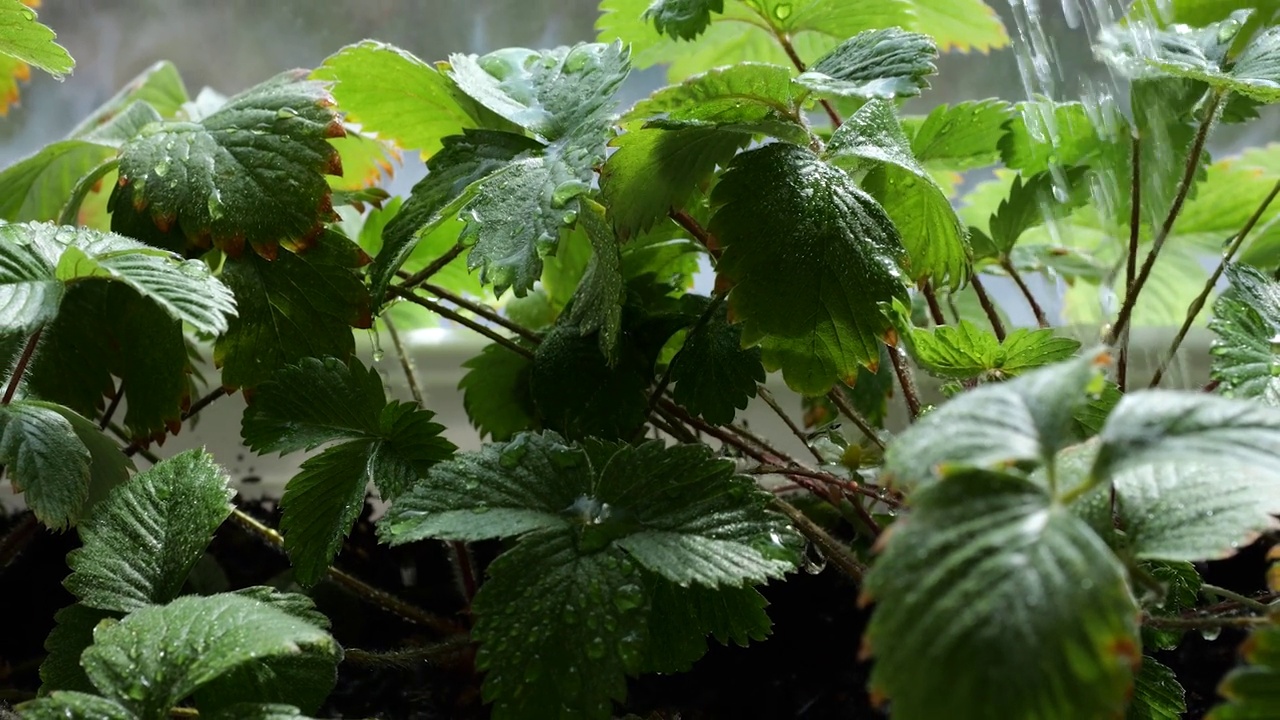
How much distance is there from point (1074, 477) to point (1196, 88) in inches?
18.2

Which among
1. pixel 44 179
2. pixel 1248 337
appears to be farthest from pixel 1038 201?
pixel 44 179

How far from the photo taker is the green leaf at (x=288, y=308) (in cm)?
62

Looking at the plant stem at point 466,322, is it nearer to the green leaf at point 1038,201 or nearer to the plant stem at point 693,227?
the plant stem at point 693,227

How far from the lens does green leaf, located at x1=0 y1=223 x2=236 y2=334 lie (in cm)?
48

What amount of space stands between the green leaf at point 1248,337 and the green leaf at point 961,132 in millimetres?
204

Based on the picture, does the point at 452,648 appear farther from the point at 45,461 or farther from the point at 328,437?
the point at 45,461

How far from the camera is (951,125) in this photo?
73 centimetres

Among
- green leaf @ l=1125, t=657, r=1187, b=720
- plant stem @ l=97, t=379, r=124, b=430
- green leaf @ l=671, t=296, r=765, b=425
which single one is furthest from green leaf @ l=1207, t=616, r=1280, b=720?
plant stem @ l=97, t=379, r=124, b=430

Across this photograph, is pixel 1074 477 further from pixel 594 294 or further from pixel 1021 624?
pixel 594 294

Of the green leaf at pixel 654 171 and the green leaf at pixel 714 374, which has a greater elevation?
the green leaf at pixel 654 171

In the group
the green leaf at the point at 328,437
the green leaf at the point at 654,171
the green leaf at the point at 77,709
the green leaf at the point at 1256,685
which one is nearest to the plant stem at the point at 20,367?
the green leaf at the point at 328,437

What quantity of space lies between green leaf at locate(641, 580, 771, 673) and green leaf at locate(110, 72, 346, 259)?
0.32 meters

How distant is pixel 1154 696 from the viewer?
0.52 m

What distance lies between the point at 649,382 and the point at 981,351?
215 mm
